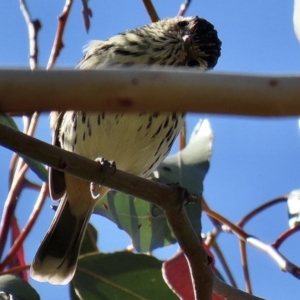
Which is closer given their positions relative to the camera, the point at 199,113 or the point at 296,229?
the point at 199,113

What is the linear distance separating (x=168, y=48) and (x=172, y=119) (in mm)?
311

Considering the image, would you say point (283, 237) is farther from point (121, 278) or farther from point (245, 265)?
point (121, 278)

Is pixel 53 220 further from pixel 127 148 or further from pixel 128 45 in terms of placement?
pixel 128 45

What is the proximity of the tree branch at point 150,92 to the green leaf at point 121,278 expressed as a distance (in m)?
1.56

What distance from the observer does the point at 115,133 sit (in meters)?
2.30

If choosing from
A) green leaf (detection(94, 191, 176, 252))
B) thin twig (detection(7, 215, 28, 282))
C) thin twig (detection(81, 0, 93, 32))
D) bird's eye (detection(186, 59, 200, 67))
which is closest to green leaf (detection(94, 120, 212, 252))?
green leaf (detection(94, 191, 176, 252))

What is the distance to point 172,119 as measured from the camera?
91.3 inches

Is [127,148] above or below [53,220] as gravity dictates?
above

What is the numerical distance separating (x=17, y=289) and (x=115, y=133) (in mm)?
662

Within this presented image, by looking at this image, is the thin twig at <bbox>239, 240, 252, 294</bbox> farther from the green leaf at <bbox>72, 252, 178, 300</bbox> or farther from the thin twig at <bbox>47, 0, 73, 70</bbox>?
the thin twig at <bbox>47, 0, 73, 70</bbox>

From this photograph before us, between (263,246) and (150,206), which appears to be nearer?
(263,246)

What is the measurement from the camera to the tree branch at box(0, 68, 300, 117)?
640mm

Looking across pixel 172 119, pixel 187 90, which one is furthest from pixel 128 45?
pixel 187 90

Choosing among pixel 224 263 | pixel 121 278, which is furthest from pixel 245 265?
pixel 121 278
